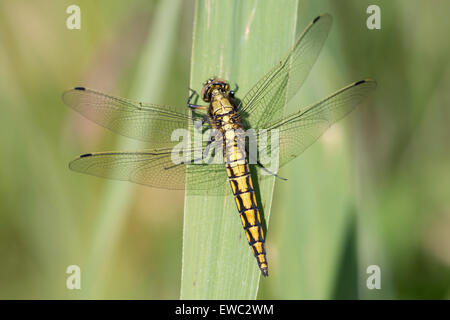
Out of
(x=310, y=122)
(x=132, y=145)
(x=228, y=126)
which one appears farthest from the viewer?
(x=132, y=145)

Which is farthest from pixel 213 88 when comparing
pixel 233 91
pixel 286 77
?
pixel 286 77

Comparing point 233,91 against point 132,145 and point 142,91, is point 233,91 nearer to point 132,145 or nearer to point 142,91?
point 142,91

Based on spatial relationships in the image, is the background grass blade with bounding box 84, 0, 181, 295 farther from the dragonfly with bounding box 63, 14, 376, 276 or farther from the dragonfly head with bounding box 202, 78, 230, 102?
the dragonfly head with bounding box 202, 78, 230, 102

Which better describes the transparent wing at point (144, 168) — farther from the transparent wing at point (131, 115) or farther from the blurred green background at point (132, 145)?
the blurred green background at point (132, 145)

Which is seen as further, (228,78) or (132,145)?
(132,145)

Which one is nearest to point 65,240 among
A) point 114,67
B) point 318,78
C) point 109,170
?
point 109,170

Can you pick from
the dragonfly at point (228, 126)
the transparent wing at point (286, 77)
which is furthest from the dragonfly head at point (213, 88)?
the transparent wing at point (286, 77)
